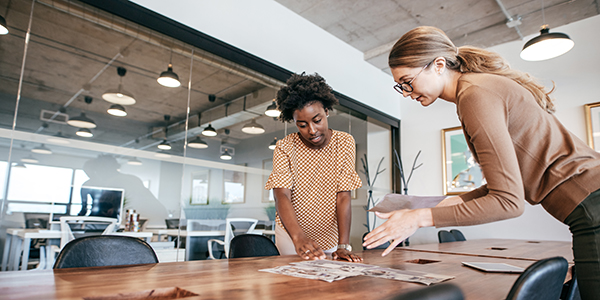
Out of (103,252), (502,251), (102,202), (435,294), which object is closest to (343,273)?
(435,294)

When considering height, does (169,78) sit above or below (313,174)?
above

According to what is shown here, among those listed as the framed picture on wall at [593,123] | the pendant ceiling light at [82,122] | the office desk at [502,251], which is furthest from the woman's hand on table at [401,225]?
the framed picture on wall at [593,123]

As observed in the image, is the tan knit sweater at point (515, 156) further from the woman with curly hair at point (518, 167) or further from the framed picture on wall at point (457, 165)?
the framed picture on wall at point (457, 165)

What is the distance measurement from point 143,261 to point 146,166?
1.62 metres

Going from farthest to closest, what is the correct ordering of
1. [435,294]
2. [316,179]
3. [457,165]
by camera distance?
[457,165], [316,179], [435,294]

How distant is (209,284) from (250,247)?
952 mm

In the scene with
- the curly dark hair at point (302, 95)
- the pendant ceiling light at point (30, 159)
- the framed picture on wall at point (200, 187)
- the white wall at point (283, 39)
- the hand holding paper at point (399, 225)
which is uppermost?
the white wall at point (283, 39)

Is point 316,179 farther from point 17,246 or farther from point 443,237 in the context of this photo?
point 443,237

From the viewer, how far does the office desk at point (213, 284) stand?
0.72m

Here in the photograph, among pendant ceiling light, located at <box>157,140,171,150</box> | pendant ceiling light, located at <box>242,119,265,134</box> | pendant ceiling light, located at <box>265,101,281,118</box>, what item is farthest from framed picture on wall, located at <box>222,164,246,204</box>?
pendant ceiling light, located at <box>265,101,281,118</box>

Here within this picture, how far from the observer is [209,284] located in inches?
33.4

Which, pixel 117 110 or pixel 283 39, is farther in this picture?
pixel 283 39

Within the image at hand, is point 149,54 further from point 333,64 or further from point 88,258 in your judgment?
point 333,64

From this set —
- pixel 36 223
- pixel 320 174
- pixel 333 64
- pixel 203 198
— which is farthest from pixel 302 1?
pixel 36 223
